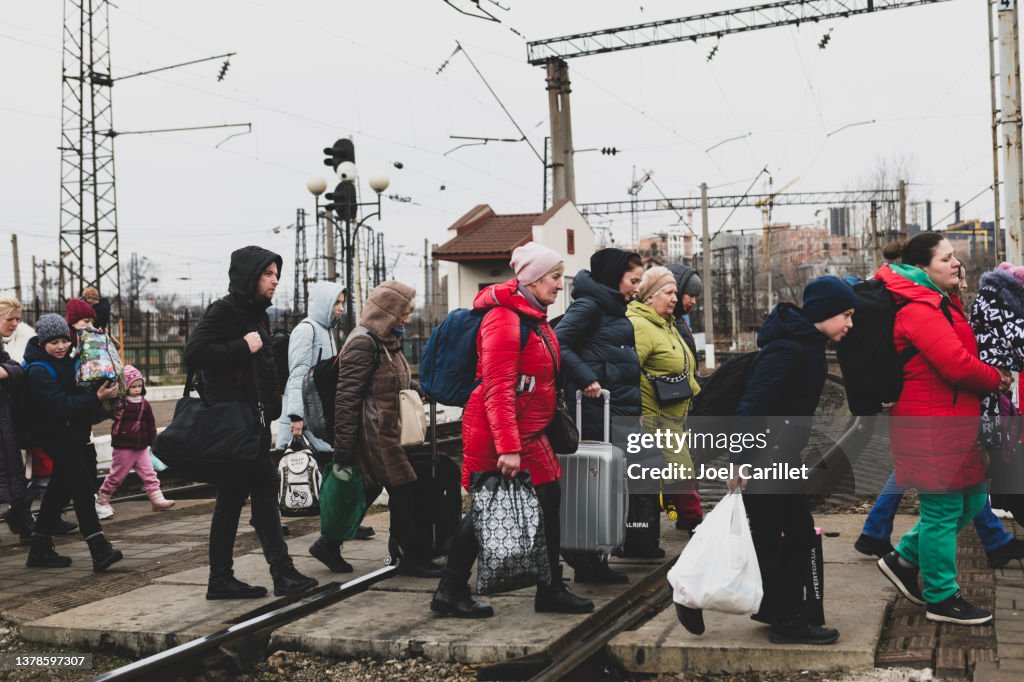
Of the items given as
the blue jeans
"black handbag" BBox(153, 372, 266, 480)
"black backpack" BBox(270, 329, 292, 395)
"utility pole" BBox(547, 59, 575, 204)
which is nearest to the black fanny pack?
the blue jeans

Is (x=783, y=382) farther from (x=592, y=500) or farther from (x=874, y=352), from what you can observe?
(x=592, y=500)

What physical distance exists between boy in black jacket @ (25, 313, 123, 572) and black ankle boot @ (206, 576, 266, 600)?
58.0 inches

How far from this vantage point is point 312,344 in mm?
7754

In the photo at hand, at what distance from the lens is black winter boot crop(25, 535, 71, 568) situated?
23.6ft

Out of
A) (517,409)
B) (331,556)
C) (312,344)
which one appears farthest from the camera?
(312,344)

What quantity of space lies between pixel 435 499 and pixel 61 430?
2.39m

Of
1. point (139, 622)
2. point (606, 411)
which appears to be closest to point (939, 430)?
point (606, 411)

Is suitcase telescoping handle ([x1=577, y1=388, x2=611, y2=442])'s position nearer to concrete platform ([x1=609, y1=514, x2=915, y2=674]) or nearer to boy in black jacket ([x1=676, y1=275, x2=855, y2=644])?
concrete platform ([x1=609, y1=514, x2=915, y2=674])

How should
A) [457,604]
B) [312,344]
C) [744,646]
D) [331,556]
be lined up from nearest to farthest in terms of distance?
[744,646]
[457,604]
[331,556]
[312,344]

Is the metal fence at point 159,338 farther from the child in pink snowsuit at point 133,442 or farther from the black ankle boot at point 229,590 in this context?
the black ankle boot at point 229,590

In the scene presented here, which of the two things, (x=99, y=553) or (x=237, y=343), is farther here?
(x=99, y=553)

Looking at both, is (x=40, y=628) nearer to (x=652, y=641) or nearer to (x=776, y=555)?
(x=652, y=641)

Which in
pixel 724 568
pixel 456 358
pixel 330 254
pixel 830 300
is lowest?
pixel 724 568

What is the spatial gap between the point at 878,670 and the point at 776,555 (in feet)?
2.09
